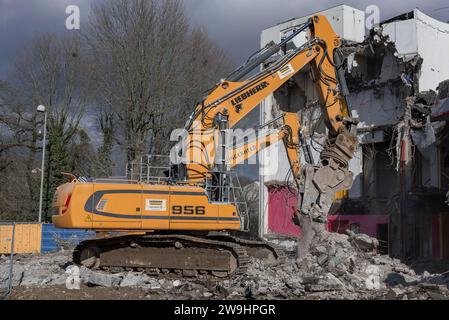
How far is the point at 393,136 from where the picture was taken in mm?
19172

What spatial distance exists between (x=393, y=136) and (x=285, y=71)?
25.8 feet

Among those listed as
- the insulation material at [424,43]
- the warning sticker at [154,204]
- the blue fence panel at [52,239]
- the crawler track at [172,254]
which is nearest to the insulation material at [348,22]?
the insulation material at [424,43]

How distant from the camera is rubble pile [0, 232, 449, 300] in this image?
971 cm

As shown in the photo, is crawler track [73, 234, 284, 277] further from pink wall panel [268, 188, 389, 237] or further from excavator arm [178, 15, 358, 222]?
pink wall panel [268, 188, 389, 237]

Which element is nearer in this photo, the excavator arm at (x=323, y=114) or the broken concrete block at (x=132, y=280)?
the broken concrete block at (x=132, y=280)

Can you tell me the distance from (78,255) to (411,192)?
10738 millimetres

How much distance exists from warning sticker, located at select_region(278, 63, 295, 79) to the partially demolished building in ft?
9.43

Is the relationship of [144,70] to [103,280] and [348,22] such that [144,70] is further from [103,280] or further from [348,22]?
[103,280]

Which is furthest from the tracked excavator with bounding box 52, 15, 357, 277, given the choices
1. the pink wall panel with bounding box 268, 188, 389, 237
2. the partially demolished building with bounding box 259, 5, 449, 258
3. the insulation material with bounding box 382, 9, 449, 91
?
the pink wall panel with bounding box 268, 188, 389, 237

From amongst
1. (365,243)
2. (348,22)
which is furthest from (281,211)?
(365,243)

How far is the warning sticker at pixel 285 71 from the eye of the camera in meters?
12.9

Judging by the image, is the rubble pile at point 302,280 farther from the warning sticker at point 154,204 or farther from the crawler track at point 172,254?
the warning sticker at point 154,204

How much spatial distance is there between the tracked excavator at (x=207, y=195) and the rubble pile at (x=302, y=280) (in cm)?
47
